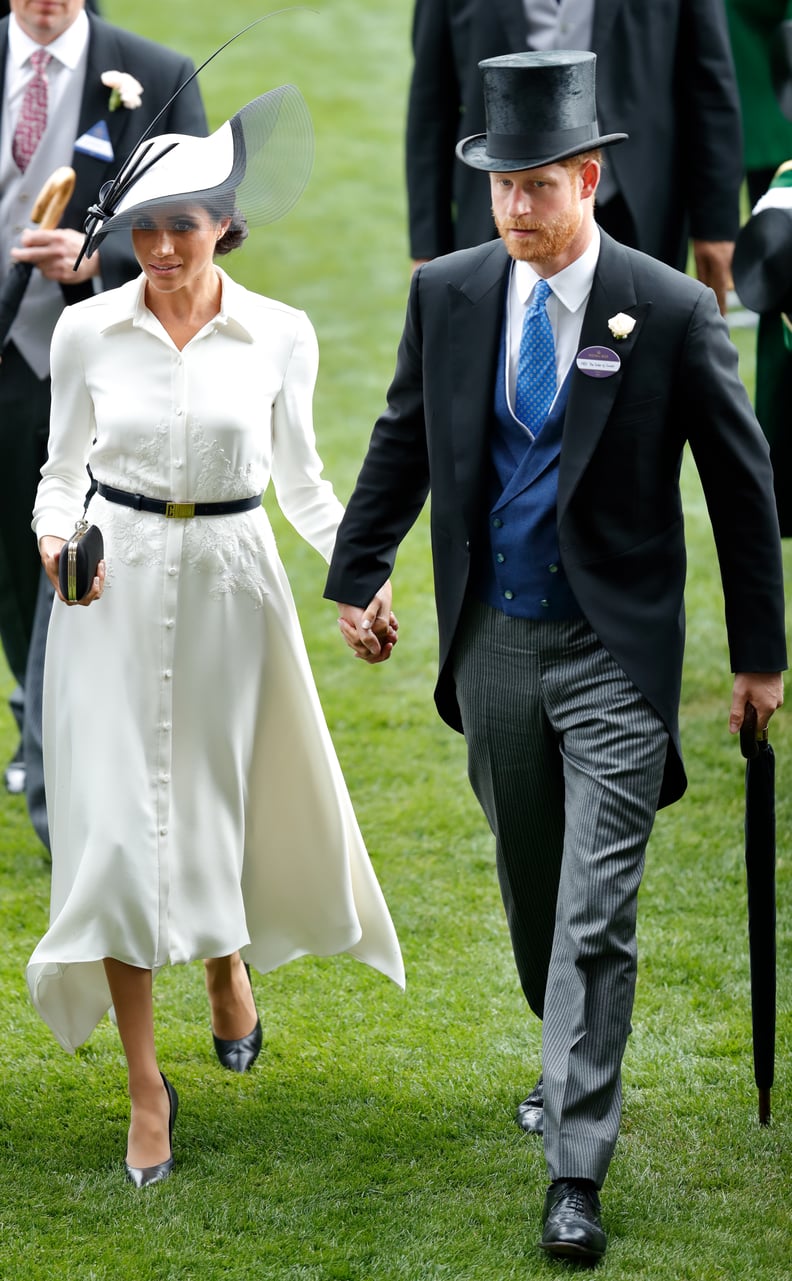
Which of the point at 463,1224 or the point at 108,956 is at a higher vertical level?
the point at 108,956

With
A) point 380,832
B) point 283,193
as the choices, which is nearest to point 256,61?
point 380,832

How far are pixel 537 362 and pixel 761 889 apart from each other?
1222mm

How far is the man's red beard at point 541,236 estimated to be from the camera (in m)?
3.75

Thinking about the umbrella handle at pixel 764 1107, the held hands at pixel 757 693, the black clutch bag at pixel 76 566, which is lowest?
the umbrella handle at pixel 764 1107

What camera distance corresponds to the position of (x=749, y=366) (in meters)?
11.1

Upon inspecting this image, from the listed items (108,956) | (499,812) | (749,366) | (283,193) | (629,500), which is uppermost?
(283,193)

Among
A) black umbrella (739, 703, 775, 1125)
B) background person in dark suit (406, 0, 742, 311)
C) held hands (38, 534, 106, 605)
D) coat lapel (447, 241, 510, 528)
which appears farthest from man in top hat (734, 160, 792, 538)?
held hands (38, 534, 106, 605)

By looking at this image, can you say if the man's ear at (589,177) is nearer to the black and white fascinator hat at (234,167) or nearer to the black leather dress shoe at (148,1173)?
the black and white fascinator hat at (234,167)

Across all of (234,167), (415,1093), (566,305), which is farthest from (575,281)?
(415,1093)

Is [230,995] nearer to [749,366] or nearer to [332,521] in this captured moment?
[332,521]

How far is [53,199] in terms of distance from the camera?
519 cm

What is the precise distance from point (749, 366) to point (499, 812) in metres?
7.40

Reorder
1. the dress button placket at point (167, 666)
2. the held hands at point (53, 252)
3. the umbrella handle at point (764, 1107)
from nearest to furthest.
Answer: the dress button placket at point (167, 666), the umbrella handle at point (764, 1107), the held hands at point (53, 252)

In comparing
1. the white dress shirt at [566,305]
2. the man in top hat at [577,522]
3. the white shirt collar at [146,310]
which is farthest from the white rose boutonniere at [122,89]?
the white dress shirt at [566,305]
